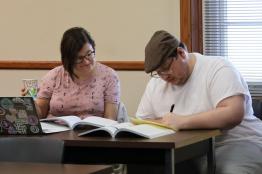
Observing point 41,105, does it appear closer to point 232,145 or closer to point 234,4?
point 232,145

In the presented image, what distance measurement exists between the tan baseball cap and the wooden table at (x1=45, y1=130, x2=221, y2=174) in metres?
0.40

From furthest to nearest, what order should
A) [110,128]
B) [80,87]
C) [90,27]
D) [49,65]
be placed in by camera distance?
[49,65]
[90,27]
[80,87]
[110,128]

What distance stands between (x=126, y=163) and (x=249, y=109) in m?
0.80

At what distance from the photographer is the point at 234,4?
3871 millimetres

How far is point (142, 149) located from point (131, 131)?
0.28ft

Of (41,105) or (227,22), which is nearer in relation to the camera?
(41,105)

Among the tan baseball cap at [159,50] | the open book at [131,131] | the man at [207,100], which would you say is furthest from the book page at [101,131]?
the tan baseball cap at [159,50]

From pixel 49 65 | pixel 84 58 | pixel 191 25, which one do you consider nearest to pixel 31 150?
pixel 84 58

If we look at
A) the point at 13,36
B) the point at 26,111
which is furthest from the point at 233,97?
the point at 13,36

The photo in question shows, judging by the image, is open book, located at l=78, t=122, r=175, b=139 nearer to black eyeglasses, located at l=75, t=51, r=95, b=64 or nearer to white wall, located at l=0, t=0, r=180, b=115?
black eyeglasses, located at l=75, t=51, r=95, b=64

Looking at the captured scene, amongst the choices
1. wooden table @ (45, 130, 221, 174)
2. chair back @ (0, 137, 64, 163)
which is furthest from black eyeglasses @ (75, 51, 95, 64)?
chair back @ (0, 137, 64, 163)

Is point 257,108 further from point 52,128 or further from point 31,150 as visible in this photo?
point 31,150

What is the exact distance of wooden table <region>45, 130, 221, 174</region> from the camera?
223 centimetres

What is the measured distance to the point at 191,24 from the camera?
3.93 meters
